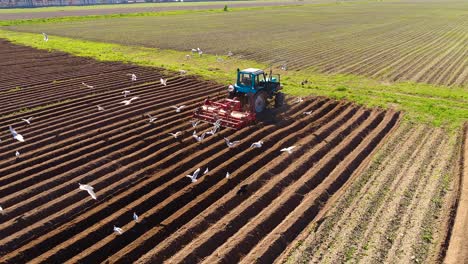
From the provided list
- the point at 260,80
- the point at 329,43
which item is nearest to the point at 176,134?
the point at 260,80

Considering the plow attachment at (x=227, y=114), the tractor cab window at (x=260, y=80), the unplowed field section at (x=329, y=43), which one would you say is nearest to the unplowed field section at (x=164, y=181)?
the plow attachment at (x=227, y=114)

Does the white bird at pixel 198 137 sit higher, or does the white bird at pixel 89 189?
the white bird at pixel 198 137

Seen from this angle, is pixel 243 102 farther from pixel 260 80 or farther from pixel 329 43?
pixel 329 43

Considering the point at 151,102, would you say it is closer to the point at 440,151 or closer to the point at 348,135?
the point at 348,135

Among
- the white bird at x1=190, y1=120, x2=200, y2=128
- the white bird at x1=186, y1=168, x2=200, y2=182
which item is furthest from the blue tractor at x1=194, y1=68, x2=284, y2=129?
the white bird at x1=186, y1=168, x2=200, y2=182

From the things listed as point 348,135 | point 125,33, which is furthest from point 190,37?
point 348,135

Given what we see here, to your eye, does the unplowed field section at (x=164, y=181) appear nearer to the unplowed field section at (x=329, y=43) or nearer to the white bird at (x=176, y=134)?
the white bird at (x=176, y=134)
